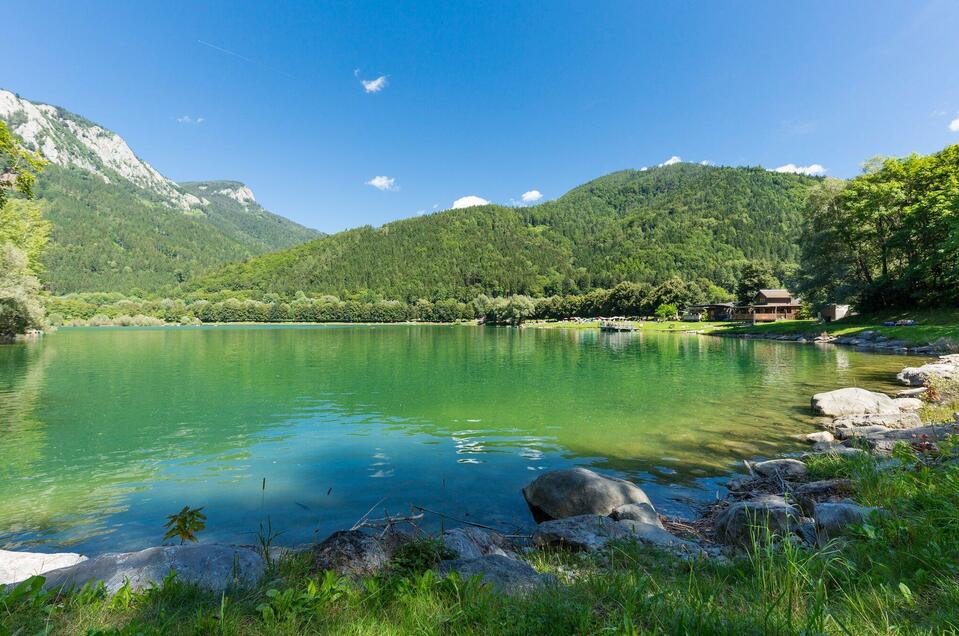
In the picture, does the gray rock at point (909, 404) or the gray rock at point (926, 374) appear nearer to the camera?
the gray rock at point (909, 404)

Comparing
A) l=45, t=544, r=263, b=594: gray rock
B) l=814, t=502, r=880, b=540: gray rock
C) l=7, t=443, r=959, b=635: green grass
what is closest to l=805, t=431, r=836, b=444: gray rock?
l=814, t=502, r=880, b=540: gray rock

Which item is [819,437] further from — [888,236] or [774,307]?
[774,307]

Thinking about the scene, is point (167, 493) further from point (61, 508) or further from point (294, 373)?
point (294, 373)

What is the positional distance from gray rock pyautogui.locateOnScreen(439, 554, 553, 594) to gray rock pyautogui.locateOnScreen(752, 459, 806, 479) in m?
8.69

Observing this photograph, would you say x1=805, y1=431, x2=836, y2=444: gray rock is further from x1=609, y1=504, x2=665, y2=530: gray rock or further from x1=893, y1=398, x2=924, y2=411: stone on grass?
x1=609, y1=504, x2=665, y2=530: gray rock

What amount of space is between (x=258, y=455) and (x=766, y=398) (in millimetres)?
23667

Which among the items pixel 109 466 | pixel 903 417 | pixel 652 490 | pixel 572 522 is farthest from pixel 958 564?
pixel 109 466

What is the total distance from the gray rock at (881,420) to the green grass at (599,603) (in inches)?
471

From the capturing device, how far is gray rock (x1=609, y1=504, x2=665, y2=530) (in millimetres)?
8461

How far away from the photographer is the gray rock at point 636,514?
27.8 ft

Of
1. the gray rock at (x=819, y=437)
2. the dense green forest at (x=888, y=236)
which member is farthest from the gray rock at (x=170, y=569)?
the dense green forest at (x=888, y=236)

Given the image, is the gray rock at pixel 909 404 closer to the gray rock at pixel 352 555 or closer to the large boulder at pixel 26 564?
the gray rock at pixel 352 555

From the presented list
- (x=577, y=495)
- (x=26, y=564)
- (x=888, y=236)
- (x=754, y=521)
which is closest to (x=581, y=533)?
(x=577, y=495)

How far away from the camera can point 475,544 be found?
6.97 metres
